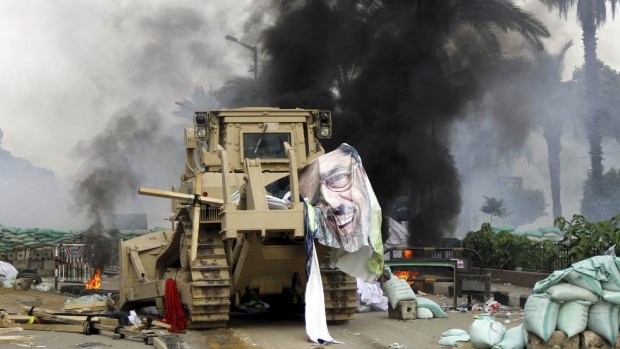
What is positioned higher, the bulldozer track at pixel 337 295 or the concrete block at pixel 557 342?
the bulldozer track at pixel 337 295

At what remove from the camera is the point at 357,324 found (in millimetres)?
13562

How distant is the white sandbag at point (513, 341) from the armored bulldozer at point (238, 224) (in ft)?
8.81

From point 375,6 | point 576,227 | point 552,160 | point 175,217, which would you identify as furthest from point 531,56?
point 175,217

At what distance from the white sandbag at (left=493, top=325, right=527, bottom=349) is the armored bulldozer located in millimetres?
2686

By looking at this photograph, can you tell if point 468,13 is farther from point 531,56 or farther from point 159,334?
point 159,334

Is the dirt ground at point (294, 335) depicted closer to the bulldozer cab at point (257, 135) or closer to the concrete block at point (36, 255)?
the bulldozer cab at point (257, 135)

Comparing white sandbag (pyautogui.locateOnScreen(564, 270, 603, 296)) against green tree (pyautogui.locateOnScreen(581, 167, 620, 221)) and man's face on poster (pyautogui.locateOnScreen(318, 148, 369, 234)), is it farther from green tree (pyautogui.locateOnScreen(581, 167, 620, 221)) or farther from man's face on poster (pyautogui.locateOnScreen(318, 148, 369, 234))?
green tree (pyautogui.locateOnScreen(581, 167, 620, 221))

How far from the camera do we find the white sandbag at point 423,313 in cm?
1417

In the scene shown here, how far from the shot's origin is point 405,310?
14.1m

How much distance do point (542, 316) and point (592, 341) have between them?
1.82ft

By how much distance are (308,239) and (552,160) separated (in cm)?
3520

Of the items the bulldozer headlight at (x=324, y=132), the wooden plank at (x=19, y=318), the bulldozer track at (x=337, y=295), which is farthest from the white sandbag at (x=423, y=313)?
the wooden plank at (x=19, y=318)

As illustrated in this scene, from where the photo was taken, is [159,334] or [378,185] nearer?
[159,334]

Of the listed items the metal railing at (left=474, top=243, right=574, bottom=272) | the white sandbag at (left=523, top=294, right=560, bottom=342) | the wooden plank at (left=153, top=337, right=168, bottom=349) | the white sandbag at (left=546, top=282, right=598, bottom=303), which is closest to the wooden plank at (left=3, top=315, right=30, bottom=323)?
the wooden plank at (left=153, top=337, right=168, bottom=349)
